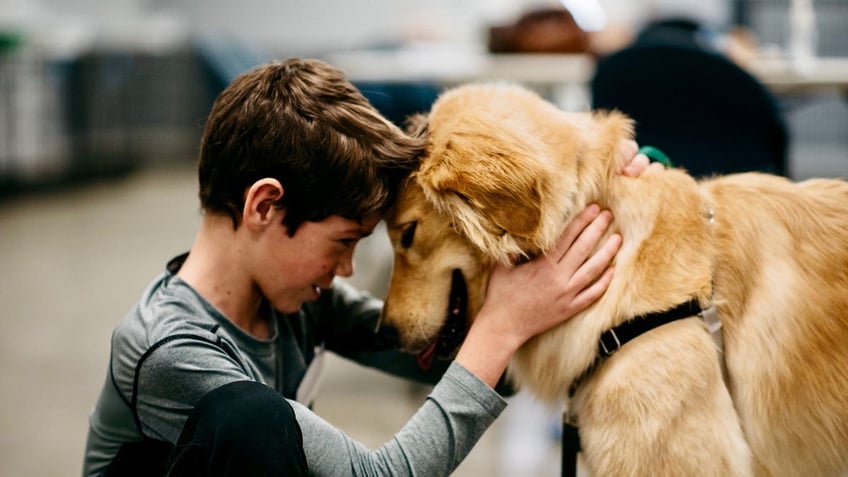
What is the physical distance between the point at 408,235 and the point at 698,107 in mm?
1305

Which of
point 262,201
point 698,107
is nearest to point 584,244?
point 262,201

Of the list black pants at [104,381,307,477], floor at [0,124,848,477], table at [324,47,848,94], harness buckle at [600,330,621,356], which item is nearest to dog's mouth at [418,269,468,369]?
harness buckle at [600,330,621,356]

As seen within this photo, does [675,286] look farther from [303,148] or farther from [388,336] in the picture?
[303,148]

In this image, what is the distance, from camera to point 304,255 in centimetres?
153

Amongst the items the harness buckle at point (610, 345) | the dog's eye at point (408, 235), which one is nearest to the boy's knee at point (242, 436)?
the dog's eye at point (408, 235)

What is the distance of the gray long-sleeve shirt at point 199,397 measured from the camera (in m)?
1.34

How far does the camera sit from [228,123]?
4.85ft

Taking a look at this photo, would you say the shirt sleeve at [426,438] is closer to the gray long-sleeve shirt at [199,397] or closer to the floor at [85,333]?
the gray long-sleeve shirt at [199,397]

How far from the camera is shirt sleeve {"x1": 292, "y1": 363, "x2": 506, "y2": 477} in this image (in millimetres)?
1326

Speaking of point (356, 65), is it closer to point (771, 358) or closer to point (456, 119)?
point (456, 119)

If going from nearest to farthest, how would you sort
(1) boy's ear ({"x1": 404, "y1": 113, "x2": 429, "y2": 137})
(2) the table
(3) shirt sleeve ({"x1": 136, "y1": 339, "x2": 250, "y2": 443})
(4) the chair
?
(3) shirt sleeve ({"x1": 136, "y1": 339, "x2": 250, "y2": 443})
(1) boy's ear ({"x1": 404, "y1": 113, "x2": 429, "y2": 137})
(4) the chair
(2) the table

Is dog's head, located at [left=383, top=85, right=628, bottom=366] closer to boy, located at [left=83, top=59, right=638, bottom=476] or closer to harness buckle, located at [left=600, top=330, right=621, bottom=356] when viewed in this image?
boy, located at [left=83, top=59, right=638, bottom=476]

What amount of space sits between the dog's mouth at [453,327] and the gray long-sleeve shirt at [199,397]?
0.20 meters

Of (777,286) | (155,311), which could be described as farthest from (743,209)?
(155,311)
